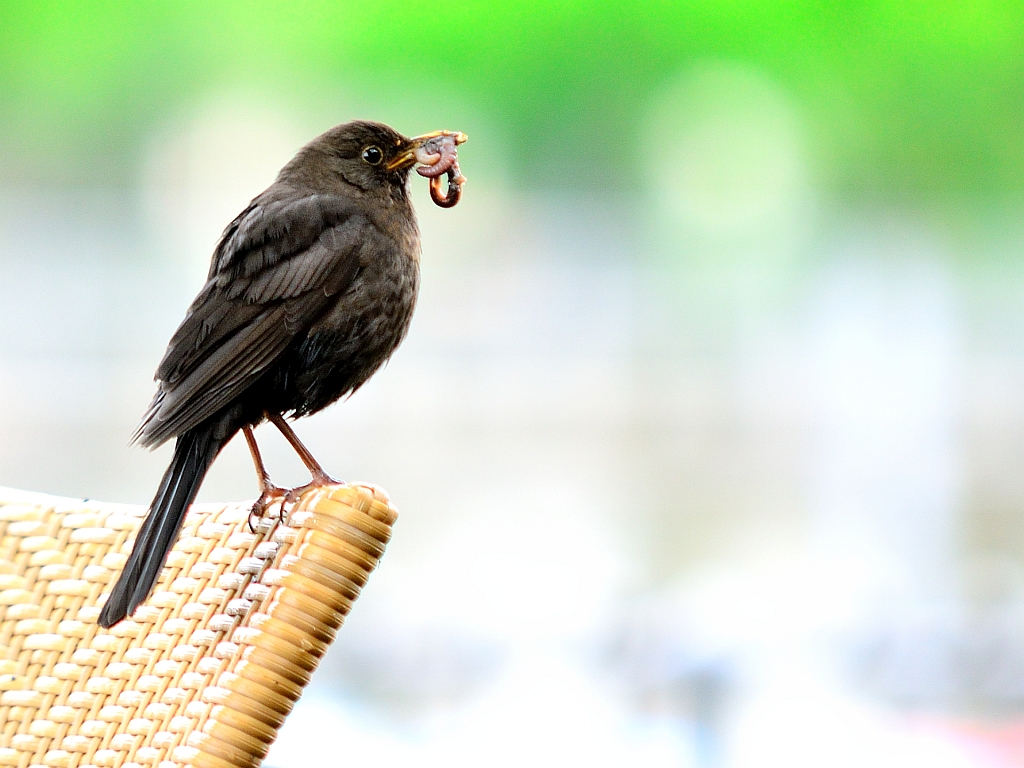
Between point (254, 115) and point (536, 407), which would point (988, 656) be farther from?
point (254, 115)

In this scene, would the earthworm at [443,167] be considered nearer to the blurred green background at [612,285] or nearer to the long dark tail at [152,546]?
the long dark tail at [152,546]

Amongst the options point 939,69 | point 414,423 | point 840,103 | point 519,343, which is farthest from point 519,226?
point 939,69

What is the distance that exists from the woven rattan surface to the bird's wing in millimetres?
303

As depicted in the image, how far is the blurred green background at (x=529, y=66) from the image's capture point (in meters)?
5.11

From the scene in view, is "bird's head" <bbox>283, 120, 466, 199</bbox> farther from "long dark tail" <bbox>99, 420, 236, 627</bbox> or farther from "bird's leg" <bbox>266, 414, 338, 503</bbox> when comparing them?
"long dark tail" <bbox>99, 420, 236, 627</bbox>

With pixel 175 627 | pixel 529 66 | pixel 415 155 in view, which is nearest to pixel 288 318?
pixel 415 155

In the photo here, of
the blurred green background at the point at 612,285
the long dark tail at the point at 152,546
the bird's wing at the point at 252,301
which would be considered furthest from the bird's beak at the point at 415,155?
the blurred green background at the point at 612,285

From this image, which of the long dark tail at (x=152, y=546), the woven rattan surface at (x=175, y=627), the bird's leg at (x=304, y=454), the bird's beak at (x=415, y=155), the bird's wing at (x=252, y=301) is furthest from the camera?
the bird's beak at (x=415, y=155)

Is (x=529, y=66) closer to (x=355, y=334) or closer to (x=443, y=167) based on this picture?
(x=443, y=167)

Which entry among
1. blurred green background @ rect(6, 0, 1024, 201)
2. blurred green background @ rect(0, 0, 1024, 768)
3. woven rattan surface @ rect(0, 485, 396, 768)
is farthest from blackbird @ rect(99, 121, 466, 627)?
blurred green background @ rect(6, 0, 1024, 201)

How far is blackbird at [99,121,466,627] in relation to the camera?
1669 mm

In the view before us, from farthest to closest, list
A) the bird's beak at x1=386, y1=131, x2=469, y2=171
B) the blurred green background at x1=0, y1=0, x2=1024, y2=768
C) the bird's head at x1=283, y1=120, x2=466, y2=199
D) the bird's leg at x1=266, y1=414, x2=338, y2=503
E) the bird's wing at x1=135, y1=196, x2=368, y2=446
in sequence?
the blurred green background at x1=0, y1=0, x2=1024, y2=768, the bird's head at x1=283, y1=120, x2=466, y2=199, the bird's beak at x1=386, y1=131, x2=469, y2=171, the bird's leg at x1=266, y1=414, x2=338, y2=503, the bird's wing at x1=135, y1=196, x2=368, y2=446

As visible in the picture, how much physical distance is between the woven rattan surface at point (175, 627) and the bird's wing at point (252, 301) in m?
0.30

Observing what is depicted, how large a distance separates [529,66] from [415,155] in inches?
132
